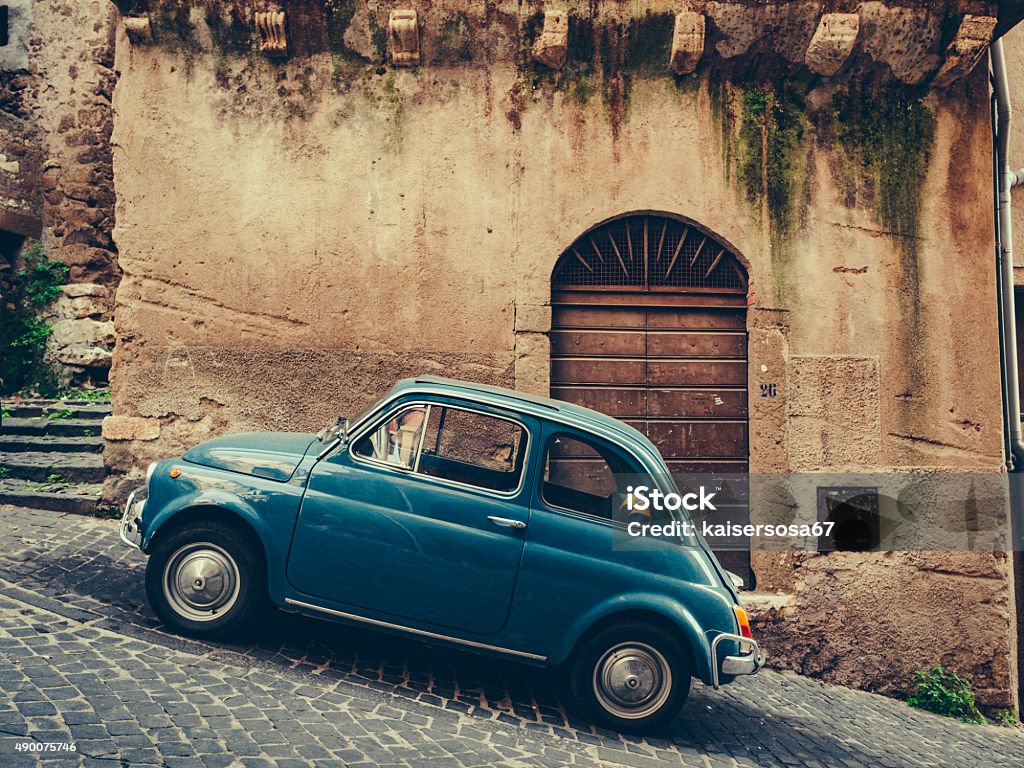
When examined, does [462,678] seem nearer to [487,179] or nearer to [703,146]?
[487,179]

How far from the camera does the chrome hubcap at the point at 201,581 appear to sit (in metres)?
4.16

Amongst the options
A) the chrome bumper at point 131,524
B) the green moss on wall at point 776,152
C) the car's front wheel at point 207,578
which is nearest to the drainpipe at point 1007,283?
the green moss on wall at point 776,152

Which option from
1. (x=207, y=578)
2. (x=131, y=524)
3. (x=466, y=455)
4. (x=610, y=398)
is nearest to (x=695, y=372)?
(x=610, y=398)

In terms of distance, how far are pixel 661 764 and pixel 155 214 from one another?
576 centimetres

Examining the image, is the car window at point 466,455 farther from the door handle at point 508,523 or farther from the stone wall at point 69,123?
the stone wall at point 69,123

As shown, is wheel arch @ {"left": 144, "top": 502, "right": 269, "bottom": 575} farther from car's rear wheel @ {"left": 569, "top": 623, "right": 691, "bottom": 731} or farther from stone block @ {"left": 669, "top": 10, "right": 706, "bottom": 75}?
stone block @ {"left": 669, "top": 10, "right": 706, "bottom": 75}

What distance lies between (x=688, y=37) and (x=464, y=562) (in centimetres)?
488

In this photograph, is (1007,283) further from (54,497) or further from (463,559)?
(54,497)

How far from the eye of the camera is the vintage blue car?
13.4ft

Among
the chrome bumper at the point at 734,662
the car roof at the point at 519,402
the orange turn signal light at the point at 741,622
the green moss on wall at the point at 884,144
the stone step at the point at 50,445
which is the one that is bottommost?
the chrome bumper at the point at 734,662

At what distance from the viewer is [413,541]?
4090mm

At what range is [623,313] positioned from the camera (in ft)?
22.3

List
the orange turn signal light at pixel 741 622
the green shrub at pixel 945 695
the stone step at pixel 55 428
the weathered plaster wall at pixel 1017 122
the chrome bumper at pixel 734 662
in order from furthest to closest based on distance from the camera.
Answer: the stone step at pixel 55 428, the weathered plaster wall at pixel 1017 122, the green shrub at pixel 945 695, the orange turn signal light at pixel 741 622, the chrome bumper at pixel 734 662

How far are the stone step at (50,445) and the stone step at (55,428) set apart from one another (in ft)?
0.58
